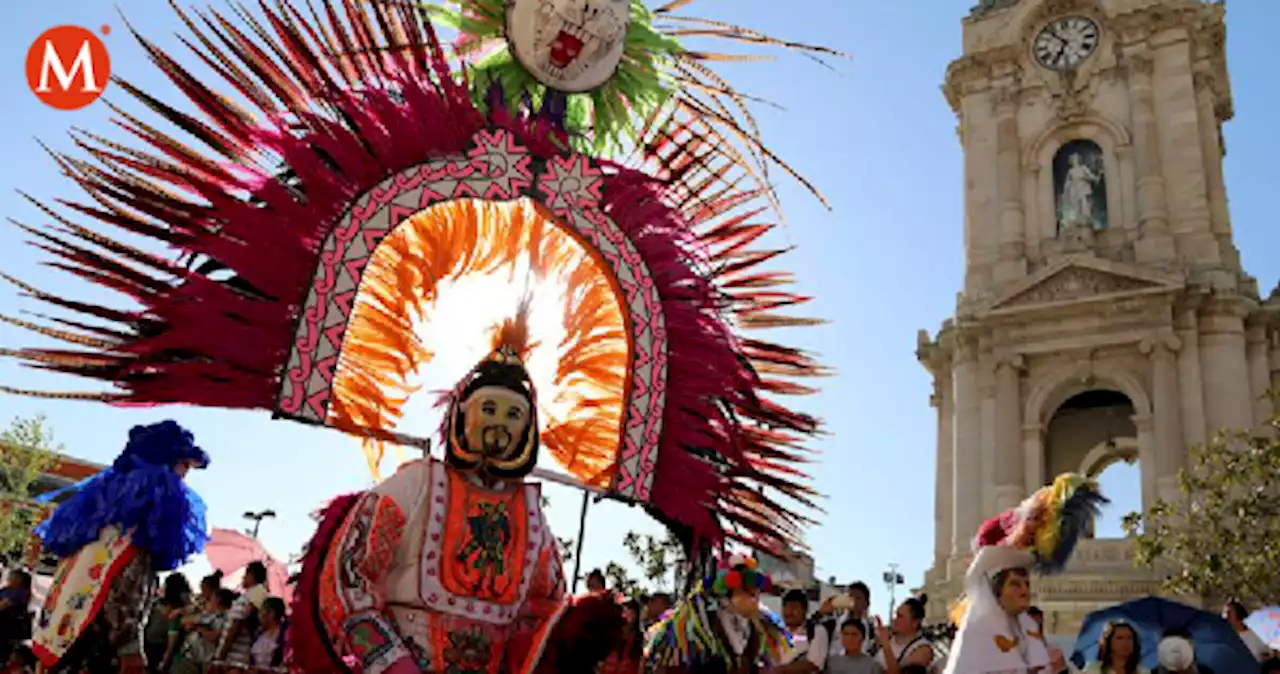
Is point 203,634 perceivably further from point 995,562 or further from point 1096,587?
point 1096,587

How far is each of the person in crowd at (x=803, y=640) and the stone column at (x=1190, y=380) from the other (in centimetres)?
1768

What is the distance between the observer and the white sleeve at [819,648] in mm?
6701

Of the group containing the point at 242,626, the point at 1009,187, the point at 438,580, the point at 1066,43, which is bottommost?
the point at 242,626

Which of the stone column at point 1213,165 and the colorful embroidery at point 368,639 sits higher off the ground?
the stone column at point 1213,165

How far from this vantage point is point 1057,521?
190 inches

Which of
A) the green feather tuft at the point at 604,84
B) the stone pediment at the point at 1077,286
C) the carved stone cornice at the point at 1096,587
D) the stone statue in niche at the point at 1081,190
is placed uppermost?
the stone statue in niche at the point at 1081,190

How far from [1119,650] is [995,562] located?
1099 millimetres

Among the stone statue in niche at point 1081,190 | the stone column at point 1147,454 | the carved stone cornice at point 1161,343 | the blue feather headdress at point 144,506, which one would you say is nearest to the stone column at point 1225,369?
the carved stone cornice at point 1161,343

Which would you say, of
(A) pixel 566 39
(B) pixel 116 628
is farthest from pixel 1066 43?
(B) pixel 116 628

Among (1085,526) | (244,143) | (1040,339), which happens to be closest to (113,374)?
(244,143)

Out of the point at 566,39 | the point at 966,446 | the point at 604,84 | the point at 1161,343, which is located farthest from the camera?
the point at 966,446

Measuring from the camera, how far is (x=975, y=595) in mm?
4953

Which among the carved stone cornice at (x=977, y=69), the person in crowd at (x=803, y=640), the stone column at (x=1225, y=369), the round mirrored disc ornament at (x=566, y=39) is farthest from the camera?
the carved stone cornice at (x=977, y=69)

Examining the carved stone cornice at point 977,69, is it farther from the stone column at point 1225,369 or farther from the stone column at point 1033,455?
the stone column at point 1033,455
